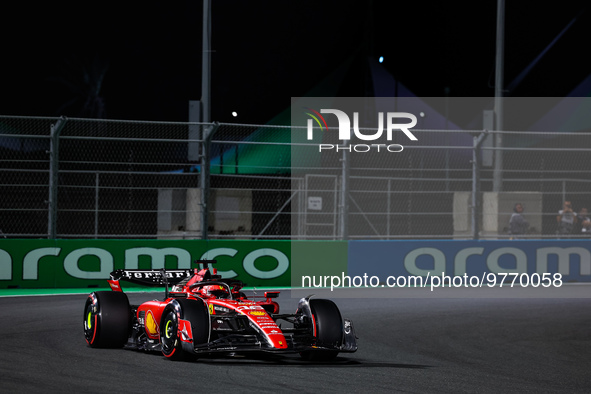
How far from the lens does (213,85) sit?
34.3 metres

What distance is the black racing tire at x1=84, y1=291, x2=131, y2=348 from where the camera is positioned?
32.1 feet

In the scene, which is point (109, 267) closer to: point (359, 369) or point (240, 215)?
point (240, 215)

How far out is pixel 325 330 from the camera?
923cm

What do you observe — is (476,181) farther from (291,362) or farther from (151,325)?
(151,325)

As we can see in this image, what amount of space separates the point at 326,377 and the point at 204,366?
3.86ft

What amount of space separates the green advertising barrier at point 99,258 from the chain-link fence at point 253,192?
0.27 m

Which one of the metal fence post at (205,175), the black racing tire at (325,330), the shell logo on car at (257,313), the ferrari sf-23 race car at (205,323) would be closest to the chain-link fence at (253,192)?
the metal fence post at (205,175)

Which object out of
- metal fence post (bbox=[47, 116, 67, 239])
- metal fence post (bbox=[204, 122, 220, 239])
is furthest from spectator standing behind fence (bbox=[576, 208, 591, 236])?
metal fence post (bbox=[47, 116, 67, 239])

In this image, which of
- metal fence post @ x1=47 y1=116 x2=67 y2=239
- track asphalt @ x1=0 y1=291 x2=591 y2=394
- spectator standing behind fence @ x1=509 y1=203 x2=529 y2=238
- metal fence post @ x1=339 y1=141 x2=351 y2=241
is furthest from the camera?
spectator standing behind fence @ x1=509 y1=203 x2=529 y2=238

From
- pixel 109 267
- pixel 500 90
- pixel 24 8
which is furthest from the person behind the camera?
pixel 24 8

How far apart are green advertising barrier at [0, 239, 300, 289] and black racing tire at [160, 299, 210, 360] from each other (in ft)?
25.2

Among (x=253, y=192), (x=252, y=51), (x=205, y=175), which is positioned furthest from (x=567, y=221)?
(x=252, y=51)

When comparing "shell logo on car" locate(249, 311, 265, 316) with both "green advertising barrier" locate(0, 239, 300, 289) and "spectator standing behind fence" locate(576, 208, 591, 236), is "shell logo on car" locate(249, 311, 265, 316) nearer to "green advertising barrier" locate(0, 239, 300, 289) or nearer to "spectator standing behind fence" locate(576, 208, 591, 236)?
"green advertising barrier" locate(0, 239, 300, 289)

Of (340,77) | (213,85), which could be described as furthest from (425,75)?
(213,85)
